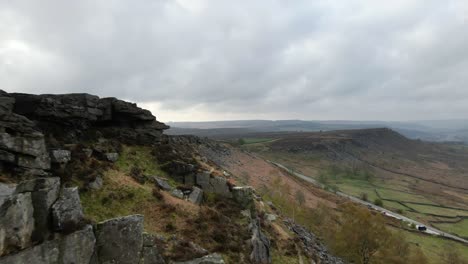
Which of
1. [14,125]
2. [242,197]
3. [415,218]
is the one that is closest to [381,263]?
[242,197]

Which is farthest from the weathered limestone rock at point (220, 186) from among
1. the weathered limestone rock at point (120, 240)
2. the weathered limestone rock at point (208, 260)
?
the weathered limestone rock at point (120, 240)

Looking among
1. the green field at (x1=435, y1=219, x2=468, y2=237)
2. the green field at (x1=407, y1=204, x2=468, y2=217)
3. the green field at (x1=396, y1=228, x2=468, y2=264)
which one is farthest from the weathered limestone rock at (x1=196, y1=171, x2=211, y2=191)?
the green field at (x1=407, y1=204, x2=468, y2=217)

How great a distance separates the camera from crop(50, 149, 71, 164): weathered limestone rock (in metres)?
31.0

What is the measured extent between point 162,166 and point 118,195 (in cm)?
1268

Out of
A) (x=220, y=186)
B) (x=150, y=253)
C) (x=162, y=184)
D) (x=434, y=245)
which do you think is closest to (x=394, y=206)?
(x=434, y=245)

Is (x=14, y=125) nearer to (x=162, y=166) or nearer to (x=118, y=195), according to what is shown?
(x=118, y=195)

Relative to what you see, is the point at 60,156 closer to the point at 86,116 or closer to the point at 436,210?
the point at 86,116

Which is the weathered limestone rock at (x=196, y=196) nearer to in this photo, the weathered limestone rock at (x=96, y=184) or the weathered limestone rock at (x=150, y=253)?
the weathered limestone rock at (x=96, y=184)

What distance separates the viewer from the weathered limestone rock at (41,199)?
21.7m

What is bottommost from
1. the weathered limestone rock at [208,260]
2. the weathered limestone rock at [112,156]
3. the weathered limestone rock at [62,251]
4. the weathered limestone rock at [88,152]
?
the weathered limestone rock at [208,260]

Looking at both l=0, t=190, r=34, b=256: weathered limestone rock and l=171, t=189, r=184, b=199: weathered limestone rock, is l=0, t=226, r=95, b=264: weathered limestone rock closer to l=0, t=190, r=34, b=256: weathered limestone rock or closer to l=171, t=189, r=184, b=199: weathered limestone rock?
l=0, t=190, r=34, b=256: weathered limestone rock

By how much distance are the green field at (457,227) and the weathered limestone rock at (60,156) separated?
15394cm

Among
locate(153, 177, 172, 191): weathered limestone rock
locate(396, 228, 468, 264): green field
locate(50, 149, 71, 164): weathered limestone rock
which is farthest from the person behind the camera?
locate(396, 228, 468, 264): green field

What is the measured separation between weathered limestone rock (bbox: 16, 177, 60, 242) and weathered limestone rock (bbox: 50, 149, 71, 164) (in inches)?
345
